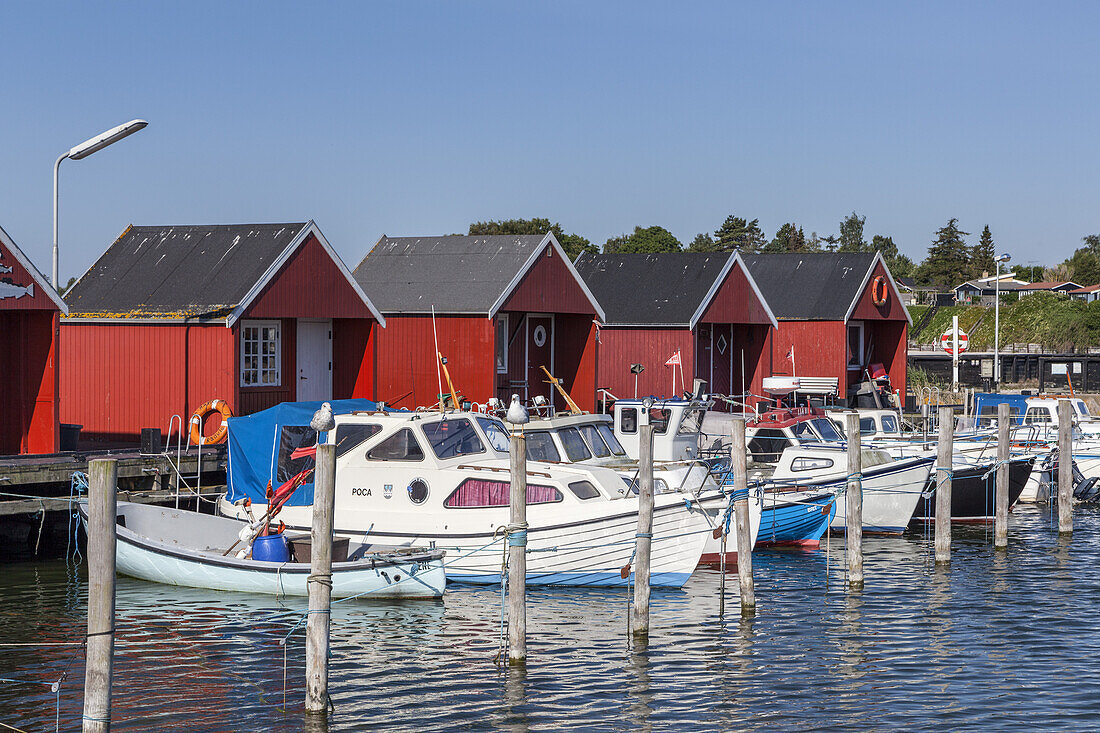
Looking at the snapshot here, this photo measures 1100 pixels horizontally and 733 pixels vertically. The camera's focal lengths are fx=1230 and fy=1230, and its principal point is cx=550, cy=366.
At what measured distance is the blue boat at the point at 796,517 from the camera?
22984mm

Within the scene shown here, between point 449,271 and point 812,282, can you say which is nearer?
point 449,271

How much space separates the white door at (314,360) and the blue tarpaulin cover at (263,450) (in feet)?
23.7

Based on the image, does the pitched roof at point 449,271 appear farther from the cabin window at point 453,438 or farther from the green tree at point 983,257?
the green tree at point 983,257

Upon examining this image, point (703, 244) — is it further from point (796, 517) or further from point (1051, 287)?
point (796, 517)

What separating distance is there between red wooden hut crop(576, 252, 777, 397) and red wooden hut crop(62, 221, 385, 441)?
11.2 metres

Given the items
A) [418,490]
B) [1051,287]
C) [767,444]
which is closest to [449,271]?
[767,444]

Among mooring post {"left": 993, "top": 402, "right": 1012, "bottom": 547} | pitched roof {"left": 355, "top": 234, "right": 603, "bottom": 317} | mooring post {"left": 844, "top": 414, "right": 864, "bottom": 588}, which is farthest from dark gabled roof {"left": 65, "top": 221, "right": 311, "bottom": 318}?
mooring post {"left": 993, "top": 402, "right": 1012, "bottom": 547}

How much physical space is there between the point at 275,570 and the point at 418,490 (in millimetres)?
2852

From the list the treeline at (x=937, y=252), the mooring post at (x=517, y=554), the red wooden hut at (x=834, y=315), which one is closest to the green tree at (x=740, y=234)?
the treeline at (x=937, y=252)

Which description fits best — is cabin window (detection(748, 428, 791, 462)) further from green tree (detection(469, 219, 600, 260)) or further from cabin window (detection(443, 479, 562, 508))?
green tree (detection(469, 219, 600, 260))

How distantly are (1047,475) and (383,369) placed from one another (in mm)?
17172

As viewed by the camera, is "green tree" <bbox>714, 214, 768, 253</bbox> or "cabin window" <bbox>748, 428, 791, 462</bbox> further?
"green tree" <bbox>714, 214, 768, 253</bbox>

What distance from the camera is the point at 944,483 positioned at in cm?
2141

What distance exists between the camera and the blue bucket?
18.1 meters
